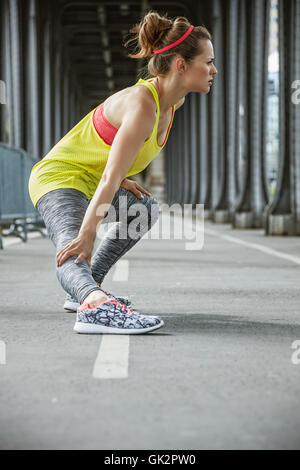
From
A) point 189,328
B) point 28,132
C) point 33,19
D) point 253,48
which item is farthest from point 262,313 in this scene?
point 33,19

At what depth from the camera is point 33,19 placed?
31562 mm

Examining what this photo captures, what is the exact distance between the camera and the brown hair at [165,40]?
4.68 metres

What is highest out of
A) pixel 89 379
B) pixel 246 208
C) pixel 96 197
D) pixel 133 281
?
pixel 96 197

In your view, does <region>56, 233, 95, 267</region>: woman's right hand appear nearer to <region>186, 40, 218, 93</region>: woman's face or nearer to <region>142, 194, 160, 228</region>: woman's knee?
<region>142, 194, 160, 228</region>: woman's knee

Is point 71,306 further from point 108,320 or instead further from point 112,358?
point 112,358

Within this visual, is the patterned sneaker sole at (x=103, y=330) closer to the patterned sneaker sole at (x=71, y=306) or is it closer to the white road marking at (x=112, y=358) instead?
the white road marking at (x=112, y=358)

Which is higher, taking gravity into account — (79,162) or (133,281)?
(79,162)

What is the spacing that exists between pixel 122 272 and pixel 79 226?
350 centimetres

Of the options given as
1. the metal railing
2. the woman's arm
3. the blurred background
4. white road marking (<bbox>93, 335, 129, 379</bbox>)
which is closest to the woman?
the woman's arm

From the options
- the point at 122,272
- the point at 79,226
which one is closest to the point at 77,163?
the point at 79,226

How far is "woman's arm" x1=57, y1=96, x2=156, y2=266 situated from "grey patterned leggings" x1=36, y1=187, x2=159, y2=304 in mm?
92
